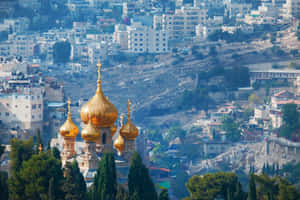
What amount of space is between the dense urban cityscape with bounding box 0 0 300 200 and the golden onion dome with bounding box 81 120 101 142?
1.5 inches

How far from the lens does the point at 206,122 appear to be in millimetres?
74562

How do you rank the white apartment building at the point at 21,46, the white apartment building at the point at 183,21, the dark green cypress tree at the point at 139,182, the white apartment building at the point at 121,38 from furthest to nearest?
the white apartment building at the point at 183,21, the white apartment building at the point at 121,38, the white apartment building at the point at 21,46, the dark green cypress tree at the point at 139,182

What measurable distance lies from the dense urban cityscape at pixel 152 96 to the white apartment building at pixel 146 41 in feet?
0.36

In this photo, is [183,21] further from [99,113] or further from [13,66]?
[99,113]

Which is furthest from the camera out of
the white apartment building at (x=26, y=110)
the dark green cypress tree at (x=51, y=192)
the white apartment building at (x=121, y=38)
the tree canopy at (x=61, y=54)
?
the white apartment building at (x=121, y=38)

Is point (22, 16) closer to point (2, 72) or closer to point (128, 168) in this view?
point (2, 72)

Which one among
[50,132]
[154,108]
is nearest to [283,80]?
[154,108]

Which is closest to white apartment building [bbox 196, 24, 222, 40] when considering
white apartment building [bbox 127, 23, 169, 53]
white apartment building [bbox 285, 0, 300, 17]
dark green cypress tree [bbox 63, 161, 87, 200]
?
white apartment building [bbox 127, 23, 169, 53]

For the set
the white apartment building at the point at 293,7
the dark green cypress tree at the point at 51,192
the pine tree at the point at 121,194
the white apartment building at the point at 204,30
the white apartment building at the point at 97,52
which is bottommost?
the white apartment building at the point at 97,52

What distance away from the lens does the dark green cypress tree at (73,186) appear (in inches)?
1307

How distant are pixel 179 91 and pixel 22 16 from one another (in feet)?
58.0

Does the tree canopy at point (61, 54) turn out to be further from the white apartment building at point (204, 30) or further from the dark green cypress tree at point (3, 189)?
the dark green cypress tree at point (3, 189)

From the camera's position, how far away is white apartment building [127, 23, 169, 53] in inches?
3543

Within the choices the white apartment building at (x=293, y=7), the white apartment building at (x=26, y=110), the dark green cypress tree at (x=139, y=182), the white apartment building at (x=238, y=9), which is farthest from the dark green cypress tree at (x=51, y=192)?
the white apartment building at (x=238, y=9)
